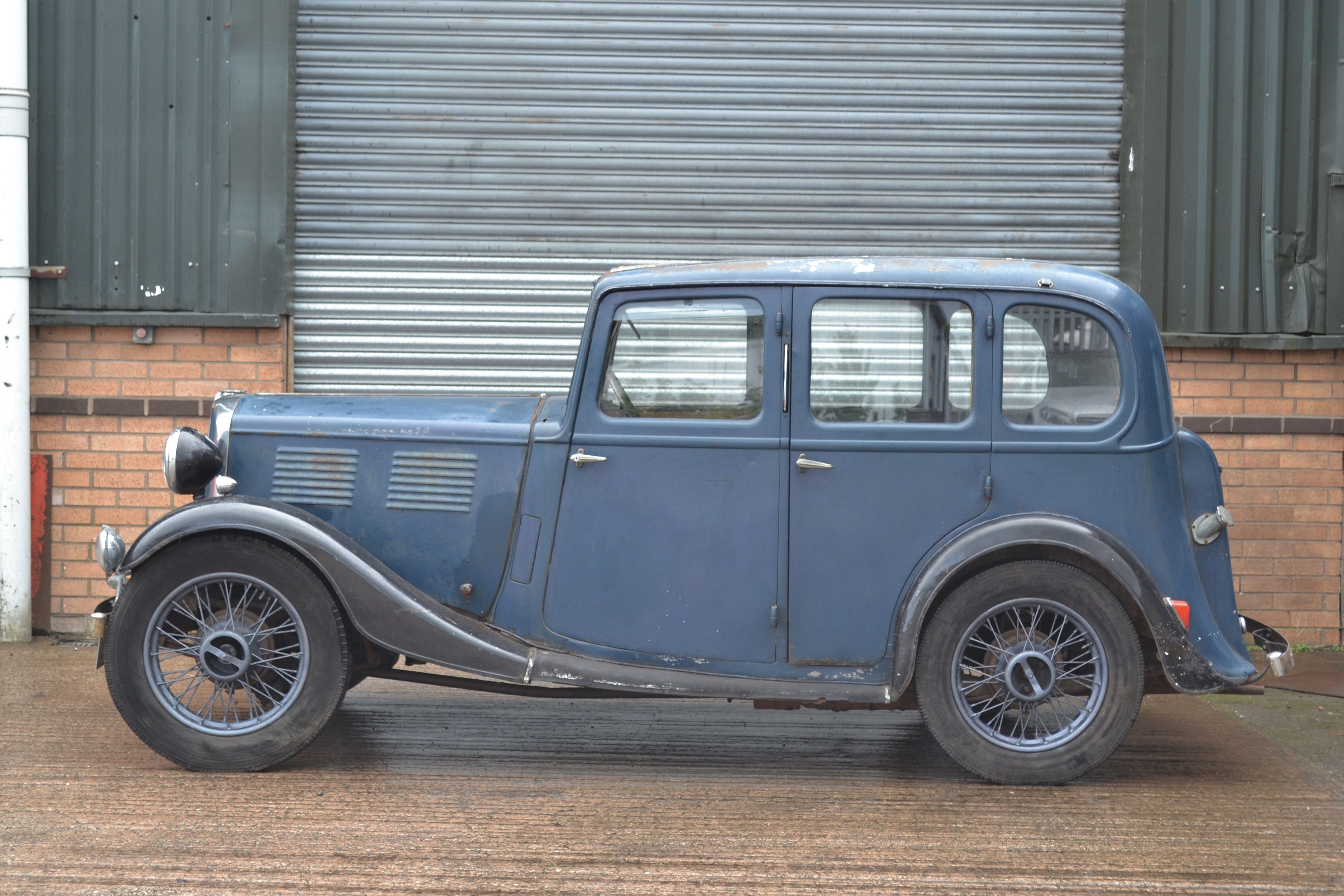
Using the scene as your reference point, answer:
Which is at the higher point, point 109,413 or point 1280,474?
point 109,413

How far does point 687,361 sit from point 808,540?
790mm

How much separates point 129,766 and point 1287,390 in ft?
20.6

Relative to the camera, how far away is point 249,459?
449cm

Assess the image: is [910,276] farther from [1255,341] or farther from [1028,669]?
[1255,341]

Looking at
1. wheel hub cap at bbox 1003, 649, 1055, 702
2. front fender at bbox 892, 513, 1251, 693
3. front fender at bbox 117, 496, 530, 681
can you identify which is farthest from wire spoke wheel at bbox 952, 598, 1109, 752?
front fender at bbox 117, 496, 530, 681

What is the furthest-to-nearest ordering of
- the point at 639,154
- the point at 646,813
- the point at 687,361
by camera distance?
the point at 639,154
the point at 687,361
the point at 646,813

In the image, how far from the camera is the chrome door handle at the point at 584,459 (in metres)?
4.22

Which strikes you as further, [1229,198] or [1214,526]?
[1229,198]

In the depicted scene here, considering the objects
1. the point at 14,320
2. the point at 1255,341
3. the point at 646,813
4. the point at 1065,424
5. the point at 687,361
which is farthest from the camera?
the point at 1255,341

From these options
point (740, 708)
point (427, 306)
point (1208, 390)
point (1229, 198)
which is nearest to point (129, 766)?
point (740, 708)

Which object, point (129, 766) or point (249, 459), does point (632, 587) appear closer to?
point (249, 459)

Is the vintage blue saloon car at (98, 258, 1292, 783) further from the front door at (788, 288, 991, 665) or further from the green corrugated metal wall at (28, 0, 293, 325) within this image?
the green corrugated metal wall at (28, 0, 293, 325)

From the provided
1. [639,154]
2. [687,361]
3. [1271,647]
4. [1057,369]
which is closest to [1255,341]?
[1271,647]

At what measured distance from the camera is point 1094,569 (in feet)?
13.4
